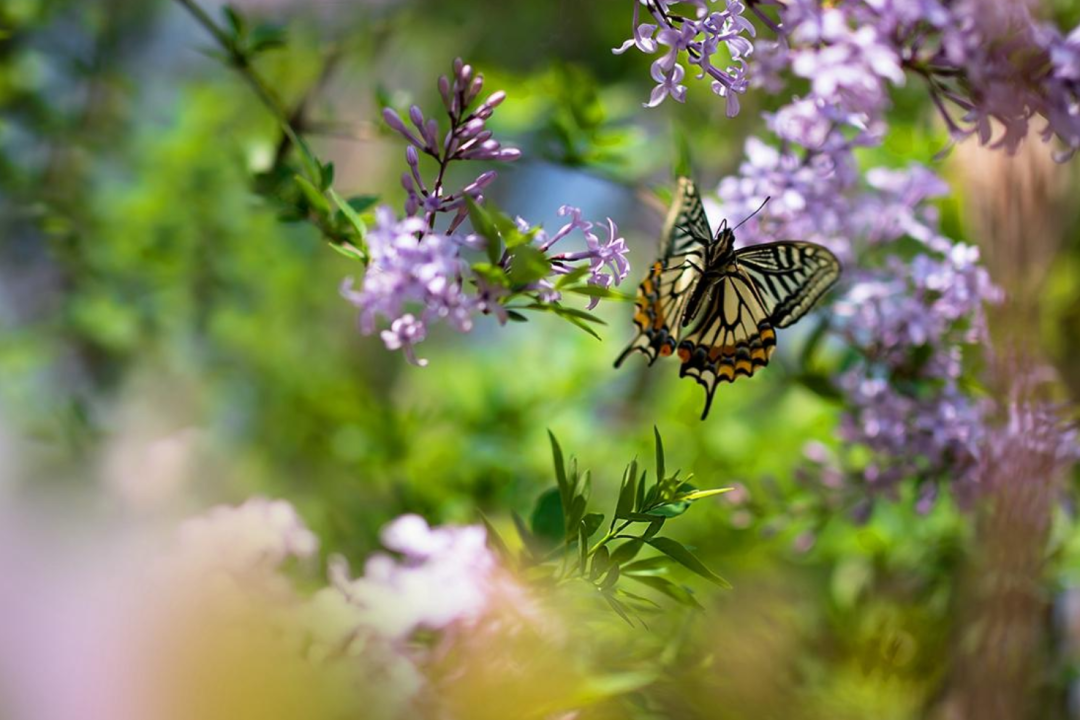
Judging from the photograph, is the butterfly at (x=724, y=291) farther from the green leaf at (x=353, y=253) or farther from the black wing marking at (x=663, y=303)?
the green leaf at (x=353, y=253)

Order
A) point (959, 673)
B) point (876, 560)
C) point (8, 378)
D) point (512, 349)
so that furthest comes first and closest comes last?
point (512, 349)
point (8, 378)
point (876, 560)
point (959, 673)

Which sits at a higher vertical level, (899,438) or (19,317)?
(19,317)

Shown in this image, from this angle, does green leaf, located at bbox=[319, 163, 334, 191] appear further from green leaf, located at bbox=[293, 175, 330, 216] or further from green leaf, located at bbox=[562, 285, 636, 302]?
green leaf, located at bbox=[562, 285, 636, 302]

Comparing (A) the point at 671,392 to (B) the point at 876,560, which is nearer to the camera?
(B) the point at 876,560

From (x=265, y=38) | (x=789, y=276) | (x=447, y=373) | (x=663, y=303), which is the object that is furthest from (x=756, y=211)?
(x=447, y=373)

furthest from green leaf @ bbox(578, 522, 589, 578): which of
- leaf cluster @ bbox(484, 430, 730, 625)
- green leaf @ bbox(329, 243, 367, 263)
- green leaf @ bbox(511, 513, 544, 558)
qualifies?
green leaf @ bbox(329, 243, 367, 263)

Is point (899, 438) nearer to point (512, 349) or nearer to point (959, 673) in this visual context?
point (959, 673)

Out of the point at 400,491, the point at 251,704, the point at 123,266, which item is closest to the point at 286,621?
the point at 251,704
